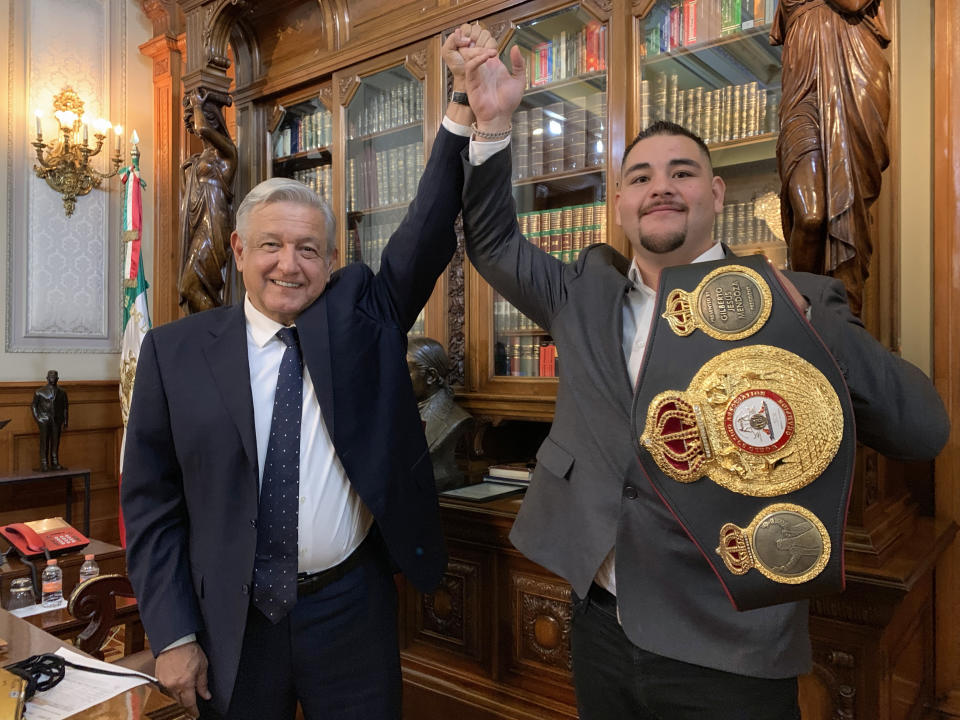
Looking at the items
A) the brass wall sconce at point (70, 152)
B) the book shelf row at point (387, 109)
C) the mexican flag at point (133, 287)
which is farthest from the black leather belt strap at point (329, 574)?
the brass wall sconce at point (70, 152)

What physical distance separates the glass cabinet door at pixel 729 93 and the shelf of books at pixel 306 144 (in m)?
1.61

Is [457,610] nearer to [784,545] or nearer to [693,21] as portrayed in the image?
[784,545]

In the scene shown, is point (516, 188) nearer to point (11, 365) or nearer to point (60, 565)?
point (60, 565)

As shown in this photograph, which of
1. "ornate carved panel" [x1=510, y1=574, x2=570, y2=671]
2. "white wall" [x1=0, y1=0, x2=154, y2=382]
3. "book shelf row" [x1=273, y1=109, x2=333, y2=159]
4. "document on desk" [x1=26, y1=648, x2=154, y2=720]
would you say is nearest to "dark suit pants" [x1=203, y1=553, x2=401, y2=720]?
"document on desk" [x1=26, y1=648, x2=154, y2=720]

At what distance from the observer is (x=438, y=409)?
2.48 m

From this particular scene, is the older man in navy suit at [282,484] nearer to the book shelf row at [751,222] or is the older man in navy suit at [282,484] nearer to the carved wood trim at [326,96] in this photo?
the book shelf row at [751,222]

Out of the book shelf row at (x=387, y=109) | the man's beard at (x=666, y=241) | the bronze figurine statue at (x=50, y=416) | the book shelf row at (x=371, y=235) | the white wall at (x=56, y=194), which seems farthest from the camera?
the white wall at (x=56, y=194)

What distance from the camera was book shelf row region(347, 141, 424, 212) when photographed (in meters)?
3.04

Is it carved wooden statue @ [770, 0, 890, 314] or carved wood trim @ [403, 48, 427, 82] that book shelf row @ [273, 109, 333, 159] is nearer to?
carved wood trim @ [403, 48, 427, 82]

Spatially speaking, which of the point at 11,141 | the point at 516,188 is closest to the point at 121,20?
the point at 11,141

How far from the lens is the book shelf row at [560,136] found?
2.48 meters

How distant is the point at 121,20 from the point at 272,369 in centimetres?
455

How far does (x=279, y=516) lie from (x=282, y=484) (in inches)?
2.2

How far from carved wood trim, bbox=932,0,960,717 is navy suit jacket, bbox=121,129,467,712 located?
1667 millimetres
